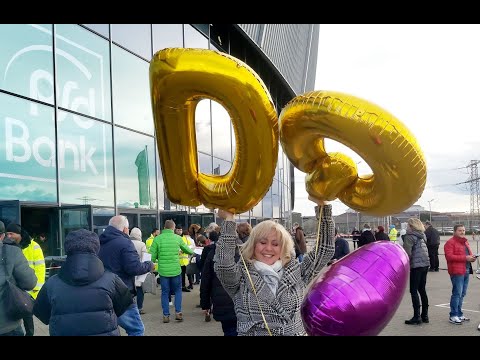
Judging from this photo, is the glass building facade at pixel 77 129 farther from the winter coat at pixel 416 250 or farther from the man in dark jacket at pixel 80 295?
the man in dark jacket at pixel 80 295

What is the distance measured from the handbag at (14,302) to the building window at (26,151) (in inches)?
200

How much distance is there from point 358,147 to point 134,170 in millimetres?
A: 10655

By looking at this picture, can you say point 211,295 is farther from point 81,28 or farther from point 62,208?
point 81,28

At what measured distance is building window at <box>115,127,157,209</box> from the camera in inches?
474

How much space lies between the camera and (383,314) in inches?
102

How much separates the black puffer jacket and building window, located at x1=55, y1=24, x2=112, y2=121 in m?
6.68

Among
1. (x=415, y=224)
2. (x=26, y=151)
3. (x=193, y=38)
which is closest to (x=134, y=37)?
(x=193, y=38)

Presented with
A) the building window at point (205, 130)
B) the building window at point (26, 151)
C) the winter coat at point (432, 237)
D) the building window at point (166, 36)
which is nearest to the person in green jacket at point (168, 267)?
the building window at point (26, 151)

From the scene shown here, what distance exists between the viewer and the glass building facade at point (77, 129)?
357 inches

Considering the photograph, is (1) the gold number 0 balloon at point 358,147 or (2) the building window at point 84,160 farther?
(2) the building window at point 84,160

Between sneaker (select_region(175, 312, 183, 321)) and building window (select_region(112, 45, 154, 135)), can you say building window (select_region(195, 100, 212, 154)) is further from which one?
sneaker (select_region(175, 312, 183, 321))

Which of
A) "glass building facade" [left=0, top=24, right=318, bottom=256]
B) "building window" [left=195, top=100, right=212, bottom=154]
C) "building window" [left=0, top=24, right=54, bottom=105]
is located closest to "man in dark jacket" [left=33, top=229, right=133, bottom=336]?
"glass building facade" [left=0, top=24, right=318, bottom=256]

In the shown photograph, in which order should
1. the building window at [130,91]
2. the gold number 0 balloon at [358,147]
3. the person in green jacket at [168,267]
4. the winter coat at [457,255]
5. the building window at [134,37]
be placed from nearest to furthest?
the gold number 0 balloon at [358,147] → the winter coat at [457,255] → the person in green jacket at [168,267] → the building window at [130,91] → the building window at [134,37]

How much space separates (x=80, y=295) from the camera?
→ 299cm
